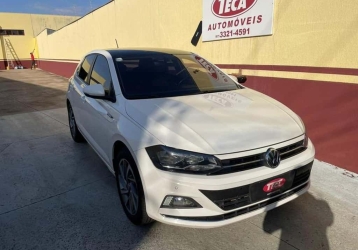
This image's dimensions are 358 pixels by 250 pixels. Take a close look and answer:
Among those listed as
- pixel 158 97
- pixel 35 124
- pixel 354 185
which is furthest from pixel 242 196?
pixel 35 124

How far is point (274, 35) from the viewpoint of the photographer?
14.9 ft

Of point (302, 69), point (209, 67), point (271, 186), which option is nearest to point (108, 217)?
point (271, 186)

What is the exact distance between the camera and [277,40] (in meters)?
4.52

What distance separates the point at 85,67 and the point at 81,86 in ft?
1.15

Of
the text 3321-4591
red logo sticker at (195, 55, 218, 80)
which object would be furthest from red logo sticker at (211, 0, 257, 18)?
A: red logo sticker at (195, 55, 218, 80)

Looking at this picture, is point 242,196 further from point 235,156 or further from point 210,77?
point 210,77

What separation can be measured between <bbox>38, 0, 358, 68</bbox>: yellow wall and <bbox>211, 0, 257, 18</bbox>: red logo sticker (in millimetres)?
482

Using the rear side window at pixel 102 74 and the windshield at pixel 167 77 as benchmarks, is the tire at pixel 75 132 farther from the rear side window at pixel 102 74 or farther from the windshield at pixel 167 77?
the windshield at pixel 167 77

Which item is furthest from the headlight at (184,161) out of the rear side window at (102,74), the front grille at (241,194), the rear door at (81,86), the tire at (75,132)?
the tire at (75,132)

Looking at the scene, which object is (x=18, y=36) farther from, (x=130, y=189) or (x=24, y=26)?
(x=130, y=189)

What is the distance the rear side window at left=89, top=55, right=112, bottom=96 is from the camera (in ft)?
10.3

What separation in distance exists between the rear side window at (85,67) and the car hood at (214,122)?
1.70 meters

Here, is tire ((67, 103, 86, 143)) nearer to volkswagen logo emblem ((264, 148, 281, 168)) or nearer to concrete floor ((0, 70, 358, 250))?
concrete floor ((0, 70, 358, 250))

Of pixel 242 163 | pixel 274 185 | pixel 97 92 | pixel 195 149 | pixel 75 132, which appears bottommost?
pixel 75 132
